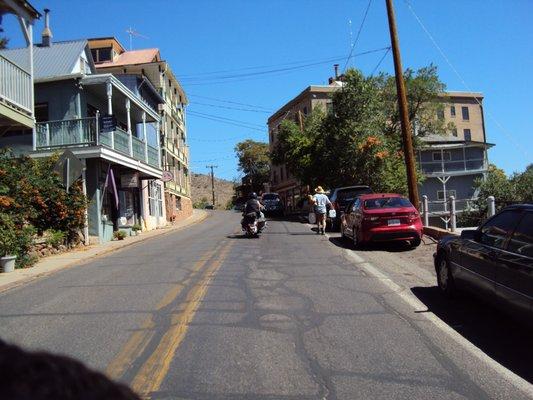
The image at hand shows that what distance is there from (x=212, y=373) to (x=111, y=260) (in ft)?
34.7

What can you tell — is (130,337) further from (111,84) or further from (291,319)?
(111,84)

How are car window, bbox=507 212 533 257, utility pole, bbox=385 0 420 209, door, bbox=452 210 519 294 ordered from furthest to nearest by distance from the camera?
utility pole, bbox=385 0 420 209 < door, bbox=452 210 519 294 < car window, bbox=507 212 533 257

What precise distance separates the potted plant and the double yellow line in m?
5.62

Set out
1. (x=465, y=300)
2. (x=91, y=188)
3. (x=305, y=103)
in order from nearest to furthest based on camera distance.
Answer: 1. (x=465, y=300)
2. (x=91, y=188)
3. (x=305, y=103)

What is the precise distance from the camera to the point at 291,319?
727cm

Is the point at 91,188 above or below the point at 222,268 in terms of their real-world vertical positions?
above

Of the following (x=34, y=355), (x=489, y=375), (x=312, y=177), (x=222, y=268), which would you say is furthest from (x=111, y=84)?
(x=34, y=355)

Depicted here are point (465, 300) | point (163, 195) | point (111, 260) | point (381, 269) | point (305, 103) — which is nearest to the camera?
point (465, 300)

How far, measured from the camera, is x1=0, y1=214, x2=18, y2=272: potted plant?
13.4 m

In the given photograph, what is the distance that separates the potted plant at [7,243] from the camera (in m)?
13.4

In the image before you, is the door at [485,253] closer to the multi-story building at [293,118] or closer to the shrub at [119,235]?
the shrub at [119,235]

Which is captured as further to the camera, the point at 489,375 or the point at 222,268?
the point at 222,268

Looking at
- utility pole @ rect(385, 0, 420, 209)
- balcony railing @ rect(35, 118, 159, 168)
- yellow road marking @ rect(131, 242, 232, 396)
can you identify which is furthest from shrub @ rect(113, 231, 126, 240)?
Answer: yellow road marking @ rect(131, 242, 232, 396)

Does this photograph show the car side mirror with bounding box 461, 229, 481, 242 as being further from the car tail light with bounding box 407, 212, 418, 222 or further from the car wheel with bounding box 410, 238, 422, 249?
the car wheel with bounding box 410, 238, 422, 249
